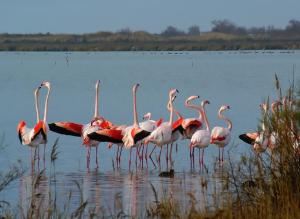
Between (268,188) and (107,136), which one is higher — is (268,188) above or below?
below

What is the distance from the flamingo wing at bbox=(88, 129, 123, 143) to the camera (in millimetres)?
13594

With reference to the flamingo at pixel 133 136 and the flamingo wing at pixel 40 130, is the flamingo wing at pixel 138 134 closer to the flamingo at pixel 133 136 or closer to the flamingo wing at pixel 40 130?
the flamingo at pixel 133 136

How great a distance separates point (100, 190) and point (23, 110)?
38.1 ft

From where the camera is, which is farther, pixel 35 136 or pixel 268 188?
pixel 35 136

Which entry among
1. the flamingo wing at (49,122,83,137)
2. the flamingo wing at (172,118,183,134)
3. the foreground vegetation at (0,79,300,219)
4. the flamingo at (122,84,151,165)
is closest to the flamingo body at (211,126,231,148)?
the flamingo wing at (172,118,183,134)

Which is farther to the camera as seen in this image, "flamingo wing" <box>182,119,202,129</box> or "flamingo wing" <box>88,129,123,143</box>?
"flamingo wing" <box>182,119,202,129</box>

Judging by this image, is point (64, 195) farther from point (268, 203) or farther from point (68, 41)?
point (68, 41)

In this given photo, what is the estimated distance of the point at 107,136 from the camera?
13.6 meters

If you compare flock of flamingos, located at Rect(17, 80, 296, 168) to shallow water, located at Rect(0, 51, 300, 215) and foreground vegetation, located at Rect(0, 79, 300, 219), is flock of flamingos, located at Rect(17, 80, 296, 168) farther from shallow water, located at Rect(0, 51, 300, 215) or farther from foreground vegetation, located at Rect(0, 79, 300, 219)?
foreground vegetation, located at Rect(0, 79, 300, 219)

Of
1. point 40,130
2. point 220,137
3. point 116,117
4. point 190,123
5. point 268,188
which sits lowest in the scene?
point 268,188

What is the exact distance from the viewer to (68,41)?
111 metres

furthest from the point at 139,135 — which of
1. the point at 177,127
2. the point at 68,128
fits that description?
the point at 68,128

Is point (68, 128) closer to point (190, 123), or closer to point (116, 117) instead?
point (190, 123)

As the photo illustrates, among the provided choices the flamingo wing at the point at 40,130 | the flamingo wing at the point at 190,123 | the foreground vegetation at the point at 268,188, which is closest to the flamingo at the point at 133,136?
the flamingo wing at the point at 190,123
